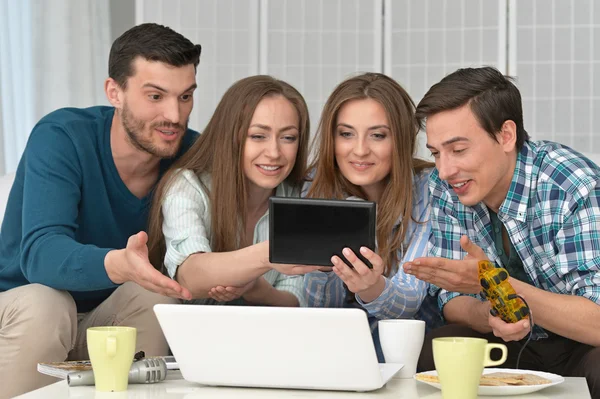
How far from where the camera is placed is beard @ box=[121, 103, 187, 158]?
2344mm

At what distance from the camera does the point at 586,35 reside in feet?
13.0

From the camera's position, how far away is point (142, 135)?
7.68 feet

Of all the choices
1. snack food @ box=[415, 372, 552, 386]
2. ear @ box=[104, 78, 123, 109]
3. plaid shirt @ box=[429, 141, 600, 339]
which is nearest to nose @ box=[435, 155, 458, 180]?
plaid shirt @ box=[429, 141, 600, 339]

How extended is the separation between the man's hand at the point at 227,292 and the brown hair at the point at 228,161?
0.17 m

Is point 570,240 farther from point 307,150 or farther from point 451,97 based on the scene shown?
point 307,150

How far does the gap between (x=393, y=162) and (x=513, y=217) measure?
401 millimetres

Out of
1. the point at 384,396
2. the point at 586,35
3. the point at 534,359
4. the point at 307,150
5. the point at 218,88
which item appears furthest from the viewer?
the point at 218,88

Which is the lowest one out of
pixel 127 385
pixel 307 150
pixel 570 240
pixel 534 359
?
pixel 534 359

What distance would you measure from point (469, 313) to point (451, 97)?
53cm

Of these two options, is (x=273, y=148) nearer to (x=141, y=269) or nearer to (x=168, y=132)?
(x=168, y=132)

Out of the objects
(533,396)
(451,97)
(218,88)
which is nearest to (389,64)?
(218,88)

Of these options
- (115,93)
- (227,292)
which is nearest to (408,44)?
(115,93)

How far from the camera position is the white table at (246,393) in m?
1.36

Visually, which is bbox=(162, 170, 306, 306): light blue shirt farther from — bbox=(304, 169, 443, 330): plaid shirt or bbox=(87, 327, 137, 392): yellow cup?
bbox=(87, 327, 137, 392): yellow cup
